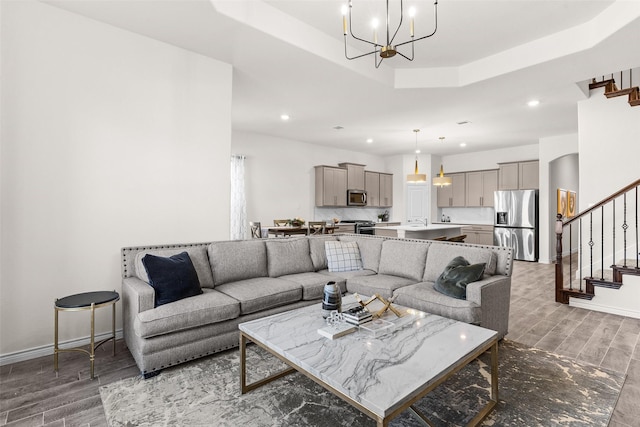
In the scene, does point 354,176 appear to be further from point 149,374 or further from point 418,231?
point 149,374

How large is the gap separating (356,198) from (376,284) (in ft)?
17.0

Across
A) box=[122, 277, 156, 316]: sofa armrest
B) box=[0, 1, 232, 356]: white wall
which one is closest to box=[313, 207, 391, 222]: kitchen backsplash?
box=[0, 1, 232, 356]: white wall

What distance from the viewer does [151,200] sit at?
10.8 ft

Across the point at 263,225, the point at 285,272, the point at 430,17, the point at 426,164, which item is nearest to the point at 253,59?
the point at 430,17

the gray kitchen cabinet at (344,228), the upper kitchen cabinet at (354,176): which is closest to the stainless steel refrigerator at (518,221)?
the upper kitchen cabinet at (354,176)

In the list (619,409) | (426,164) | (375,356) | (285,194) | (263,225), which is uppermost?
(426,164)

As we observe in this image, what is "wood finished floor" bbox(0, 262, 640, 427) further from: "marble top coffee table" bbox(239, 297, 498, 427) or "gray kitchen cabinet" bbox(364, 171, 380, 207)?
"gray kitchen cabinet" bbox(364, 171, 380, 207)

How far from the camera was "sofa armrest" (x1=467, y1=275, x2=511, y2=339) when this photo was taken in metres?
2.70

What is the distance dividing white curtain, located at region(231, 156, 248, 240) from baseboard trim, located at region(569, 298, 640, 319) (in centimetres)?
543

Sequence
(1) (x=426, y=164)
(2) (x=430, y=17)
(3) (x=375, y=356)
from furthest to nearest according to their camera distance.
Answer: (1) (x=426, y=164) < (2) (x=430, y=17) < (3) (x=375, y=356)

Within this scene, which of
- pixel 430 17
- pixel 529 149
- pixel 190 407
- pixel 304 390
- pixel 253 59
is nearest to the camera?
pixel 190 407

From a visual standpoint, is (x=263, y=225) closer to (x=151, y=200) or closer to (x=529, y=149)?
(x=151, y=200)

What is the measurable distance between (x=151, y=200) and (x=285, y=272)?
61.5 inches

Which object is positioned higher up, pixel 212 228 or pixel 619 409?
pixel 212 228
